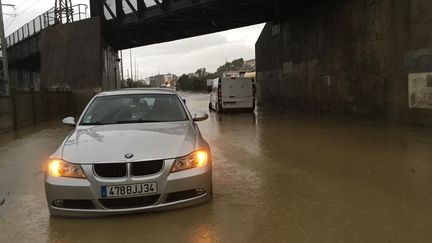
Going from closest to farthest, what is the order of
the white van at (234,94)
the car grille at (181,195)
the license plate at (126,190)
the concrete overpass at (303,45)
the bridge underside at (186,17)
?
the license plate at (126,190), the car grille at (181,195), the concrete overpass at (303,45), the bridge underside at (186,17), the white van at (234,94)

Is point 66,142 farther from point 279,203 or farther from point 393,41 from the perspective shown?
point 393,41

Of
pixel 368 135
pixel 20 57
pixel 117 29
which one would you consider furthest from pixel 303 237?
pixel 20 57

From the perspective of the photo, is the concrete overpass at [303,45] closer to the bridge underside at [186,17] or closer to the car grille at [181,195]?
the bridge underside at [186,17]

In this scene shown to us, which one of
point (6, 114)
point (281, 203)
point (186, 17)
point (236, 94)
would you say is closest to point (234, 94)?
point (236, 94)

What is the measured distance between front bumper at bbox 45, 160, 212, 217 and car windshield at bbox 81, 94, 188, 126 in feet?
4.92

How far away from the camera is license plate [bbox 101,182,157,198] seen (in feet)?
15.9

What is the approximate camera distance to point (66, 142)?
556cm

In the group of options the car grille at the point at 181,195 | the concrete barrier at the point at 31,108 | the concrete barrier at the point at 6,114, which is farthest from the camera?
the concrete barrier at the point at 31,108

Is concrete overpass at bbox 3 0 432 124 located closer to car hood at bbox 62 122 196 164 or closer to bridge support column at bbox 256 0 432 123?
bridge support column at bbox 256 0 432 123

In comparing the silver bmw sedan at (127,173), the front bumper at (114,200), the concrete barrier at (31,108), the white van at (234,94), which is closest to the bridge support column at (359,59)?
the white van at (234,94)

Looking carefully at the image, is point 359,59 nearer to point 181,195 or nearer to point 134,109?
point 134,109

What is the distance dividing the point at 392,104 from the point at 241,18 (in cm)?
1379

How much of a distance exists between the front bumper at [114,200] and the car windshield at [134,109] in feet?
4.92

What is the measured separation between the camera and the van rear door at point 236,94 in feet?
90.0
